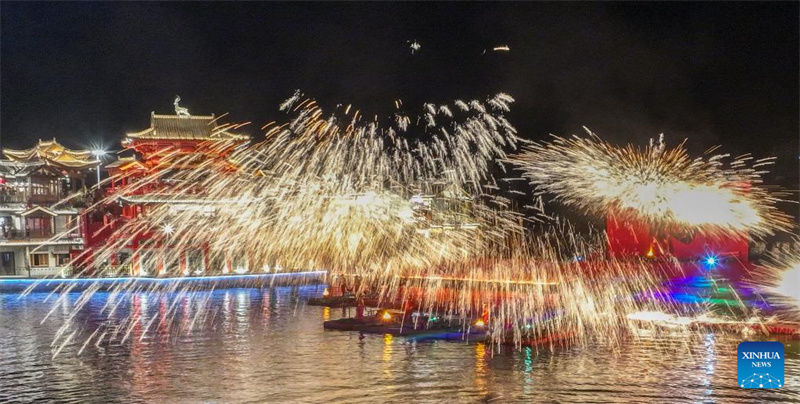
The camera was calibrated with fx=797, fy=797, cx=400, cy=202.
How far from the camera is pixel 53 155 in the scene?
4878cm

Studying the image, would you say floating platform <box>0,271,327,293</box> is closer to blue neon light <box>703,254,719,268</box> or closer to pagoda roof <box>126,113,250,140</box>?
pagoda roof <box>126,113,250,140</box>

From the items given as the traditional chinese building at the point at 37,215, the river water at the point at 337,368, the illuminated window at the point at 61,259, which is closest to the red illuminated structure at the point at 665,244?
the river water at the point at 337,368

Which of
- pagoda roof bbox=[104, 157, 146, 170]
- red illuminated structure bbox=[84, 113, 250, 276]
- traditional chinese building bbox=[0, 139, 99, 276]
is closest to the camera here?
red illuminated structure bbox=[84, 113, 250, 276]

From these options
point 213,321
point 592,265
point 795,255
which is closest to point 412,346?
point 213,321

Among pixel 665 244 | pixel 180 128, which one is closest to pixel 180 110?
pixel 180 128

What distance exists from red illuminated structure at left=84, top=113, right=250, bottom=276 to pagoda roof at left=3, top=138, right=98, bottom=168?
358 centimetres

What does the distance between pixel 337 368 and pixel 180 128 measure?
105 ft

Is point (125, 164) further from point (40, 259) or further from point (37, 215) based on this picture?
point (40, 259)

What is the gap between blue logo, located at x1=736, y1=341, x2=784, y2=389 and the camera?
1235 centimetres

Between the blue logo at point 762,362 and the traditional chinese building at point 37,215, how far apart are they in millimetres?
37397

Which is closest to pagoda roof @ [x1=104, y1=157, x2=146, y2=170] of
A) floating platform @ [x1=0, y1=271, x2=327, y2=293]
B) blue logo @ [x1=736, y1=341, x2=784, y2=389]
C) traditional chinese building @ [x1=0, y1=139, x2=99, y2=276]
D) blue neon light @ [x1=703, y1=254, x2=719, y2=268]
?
traditional chinese building @ [x1=0, y1=139, x2=99, y2=276]

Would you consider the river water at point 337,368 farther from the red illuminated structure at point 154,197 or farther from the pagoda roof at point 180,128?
the pagoda roof at point 180,128

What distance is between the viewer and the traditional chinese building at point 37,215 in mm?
44094

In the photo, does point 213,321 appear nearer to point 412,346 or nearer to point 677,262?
point 412,346
